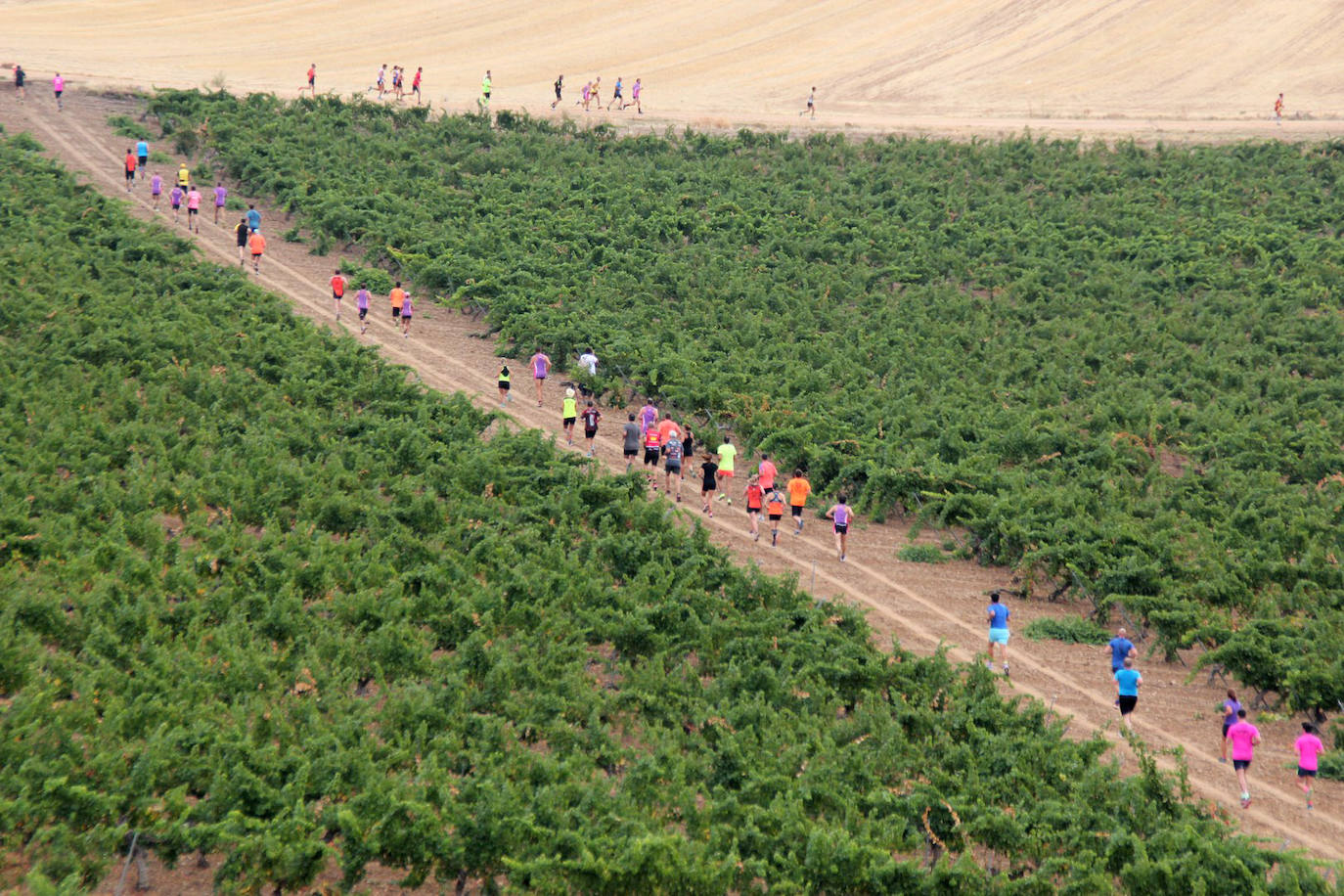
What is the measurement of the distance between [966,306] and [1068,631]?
1542 cm

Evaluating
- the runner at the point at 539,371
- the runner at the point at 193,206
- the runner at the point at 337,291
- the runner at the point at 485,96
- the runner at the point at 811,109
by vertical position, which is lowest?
the runner at the point at 539,371

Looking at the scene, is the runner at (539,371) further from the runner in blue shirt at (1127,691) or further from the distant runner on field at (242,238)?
the runner in blue shirt at (1127,691)

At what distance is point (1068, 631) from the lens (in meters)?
21.7

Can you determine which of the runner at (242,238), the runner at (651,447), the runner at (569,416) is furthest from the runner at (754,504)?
the runner at (242,238)

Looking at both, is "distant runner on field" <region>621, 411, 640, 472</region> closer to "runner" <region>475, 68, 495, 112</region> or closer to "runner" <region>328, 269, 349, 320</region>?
"runner" <region>328, 269, 349, 320</region>

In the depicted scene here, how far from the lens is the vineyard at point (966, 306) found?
914 inches

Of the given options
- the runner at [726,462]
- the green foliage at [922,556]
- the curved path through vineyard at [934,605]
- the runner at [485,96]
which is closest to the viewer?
the curved path through vineyard at [934,605]

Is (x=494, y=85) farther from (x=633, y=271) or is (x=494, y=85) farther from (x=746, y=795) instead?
(x=746, y=795)

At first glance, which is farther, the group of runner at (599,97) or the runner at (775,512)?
the group of runner at (599,97)

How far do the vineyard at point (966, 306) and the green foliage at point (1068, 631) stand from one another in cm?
68

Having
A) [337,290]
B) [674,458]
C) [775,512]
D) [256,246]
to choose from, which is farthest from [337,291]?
[775,512]

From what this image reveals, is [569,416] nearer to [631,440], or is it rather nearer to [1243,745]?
[631,440]

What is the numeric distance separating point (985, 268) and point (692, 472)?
14908mm

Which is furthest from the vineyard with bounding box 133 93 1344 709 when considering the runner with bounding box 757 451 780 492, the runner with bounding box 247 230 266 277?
the runner with bounding box 247 230 266 277
